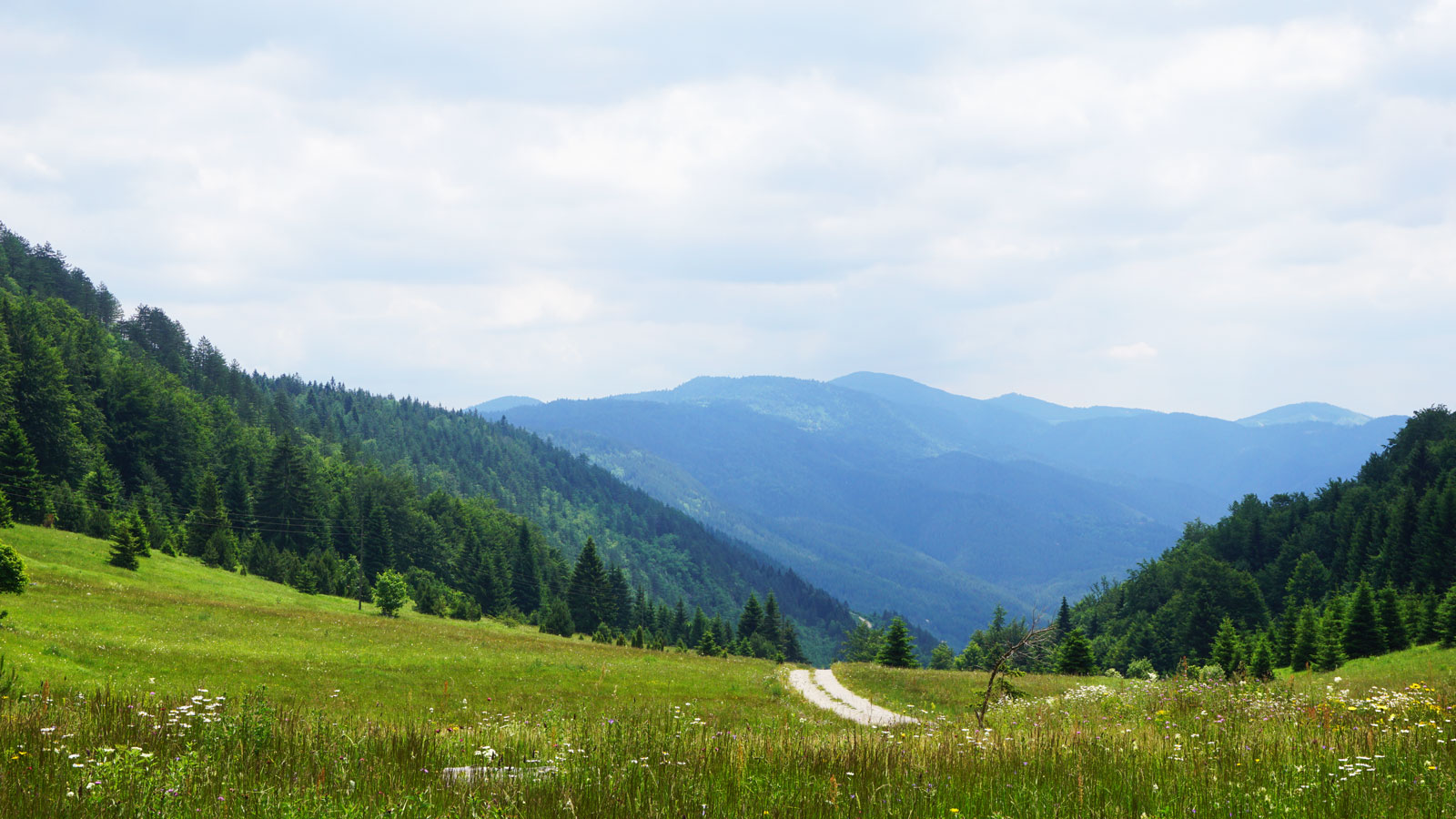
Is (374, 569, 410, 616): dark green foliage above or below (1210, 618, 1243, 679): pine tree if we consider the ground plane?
below

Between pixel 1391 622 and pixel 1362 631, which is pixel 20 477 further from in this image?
pixel 1391 622

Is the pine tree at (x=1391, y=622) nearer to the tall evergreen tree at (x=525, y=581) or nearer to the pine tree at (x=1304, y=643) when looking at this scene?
the pine tree at (x=1304, y=643)

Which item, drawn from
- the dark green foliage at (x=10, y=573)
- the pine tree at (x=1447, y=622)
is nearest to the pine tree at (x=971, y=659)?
the pine tree at (x=1447, y=622)

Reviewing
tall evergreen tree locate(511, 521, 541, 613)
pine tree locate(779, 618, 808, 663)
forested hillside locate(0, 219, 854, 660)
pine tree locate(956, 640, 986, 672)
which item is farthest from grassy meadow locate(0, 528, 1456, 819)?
tall evergreen tree locate(511, 521, 541, 613)

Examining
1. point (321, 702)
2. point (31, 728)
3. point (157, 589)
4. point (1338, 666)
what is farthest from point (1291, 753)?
point (157, 589)

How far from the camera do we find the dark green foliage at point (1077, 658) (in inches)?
2168

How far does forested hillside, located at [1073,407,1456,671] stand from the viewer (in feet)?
151

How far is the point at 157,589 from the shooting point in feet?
144

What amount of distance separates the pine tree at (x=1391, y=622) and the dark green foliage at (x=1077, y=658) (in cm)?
1627

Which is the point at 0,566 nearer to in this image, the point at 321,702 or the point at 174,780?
the point at 321,702

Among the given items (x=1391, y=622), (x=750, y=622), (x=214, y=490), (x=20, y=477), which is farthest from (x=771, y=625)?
(x=20, y=477)

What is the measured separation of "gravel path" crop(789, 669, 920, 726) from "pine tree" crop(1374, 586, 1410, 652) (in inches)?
1223

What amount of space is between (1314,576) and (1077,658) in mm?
51347

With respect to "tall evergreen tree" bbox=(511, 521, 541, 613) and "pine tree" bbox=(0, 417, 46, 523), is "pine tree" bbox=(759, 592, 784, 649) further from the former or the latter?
"pine tree" bbox=(0, 417, 46, 523)
